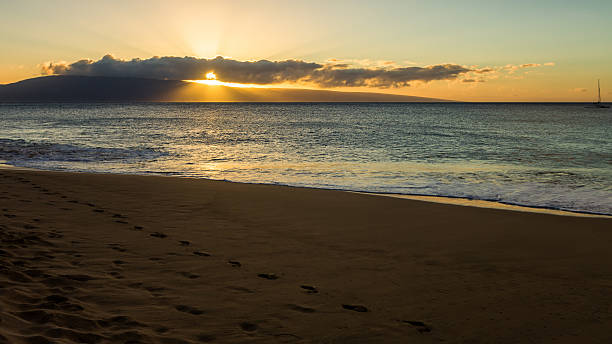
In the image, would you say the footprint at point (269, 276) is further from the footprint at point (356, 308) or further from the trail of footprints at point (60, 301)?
the footprint at point (356, 308)

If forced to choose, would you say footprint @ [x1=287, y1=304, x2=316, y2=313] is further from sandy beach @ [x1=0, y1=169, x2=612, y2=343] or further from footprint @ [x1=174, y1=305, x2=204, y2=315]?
footprint @ [x1=174, y1=305, x2=204, y2=315]

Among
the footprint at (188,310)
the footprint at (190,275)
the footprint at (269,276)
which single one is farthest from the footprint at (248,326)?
the footprint at (190,275)

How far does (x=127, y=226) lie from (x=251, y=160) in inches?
664

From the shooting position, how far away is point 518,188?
16391 millimetres

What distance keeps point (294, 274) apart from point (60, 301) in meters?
3.16

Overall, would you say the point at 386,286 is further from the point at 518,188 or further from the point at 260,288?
the point at 518,188

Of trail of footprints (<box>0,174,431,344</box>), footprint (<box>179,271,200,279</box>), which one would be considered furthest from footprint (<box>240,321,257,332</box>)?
footprint (<box>179,271,200,279</box>)

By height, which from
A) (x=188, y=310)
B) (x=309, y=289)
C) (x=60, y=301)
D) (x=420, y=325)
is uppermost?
(x=60, y=301)

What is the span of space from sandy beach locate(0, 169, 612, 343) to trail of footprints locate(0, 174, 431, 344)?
20mm

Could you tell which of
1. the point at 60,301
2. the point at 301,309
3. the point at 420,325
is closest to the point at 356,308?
the point at 301,309

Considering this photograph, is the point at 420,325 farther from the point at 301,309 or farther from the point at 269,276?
the point at 269,276

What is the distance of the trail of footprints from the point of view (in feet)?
14.0

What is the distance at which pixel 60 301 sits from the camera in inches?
195

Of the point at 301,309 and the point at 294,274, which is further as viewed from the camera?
the point at 294,274
